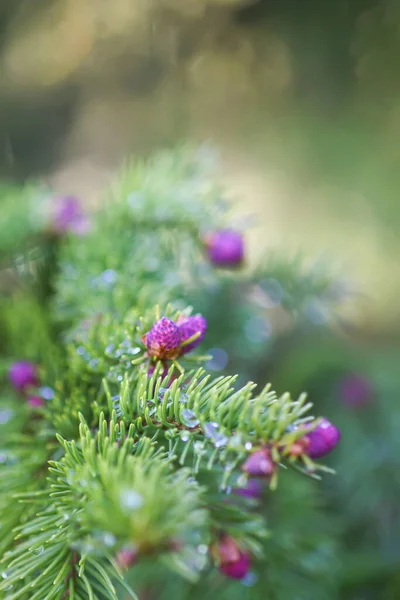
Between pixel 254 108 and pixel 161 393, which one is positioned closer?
pixel 161 393

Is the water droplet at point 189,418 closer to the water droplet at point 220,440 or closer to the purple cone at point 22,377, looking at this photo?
the water droplet at point 220,440

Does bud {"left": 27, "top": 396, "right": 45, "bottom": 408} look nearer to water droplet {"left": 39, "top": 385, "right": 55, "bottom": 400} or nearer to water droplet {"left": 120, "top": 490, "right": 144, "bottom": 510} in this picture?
water droplet {"left": 39, "top": 385, "right": 55, "bottom": 400}

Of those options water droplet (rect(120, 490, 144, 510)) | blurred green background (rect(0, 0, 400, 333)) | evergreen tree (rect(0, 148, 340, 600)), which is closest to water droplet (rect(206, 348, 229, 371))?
evergreen tree (rect(0, 148, 340, 600))

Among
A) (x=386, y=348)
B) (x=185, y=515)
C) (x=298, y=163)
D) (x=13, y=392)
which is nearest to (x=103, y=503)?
(x=185, y=515)

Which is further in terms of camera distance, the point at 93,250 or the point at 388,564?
the point at 388,564

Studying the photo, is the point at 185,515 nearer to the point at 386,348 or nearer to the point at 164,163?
the point at 164,163

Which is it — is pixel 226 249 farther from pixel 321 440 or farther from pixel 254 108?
pixel 254 108

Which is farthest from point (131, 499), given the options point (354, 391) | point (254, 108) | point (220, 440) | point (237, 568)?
point (254, 108)
